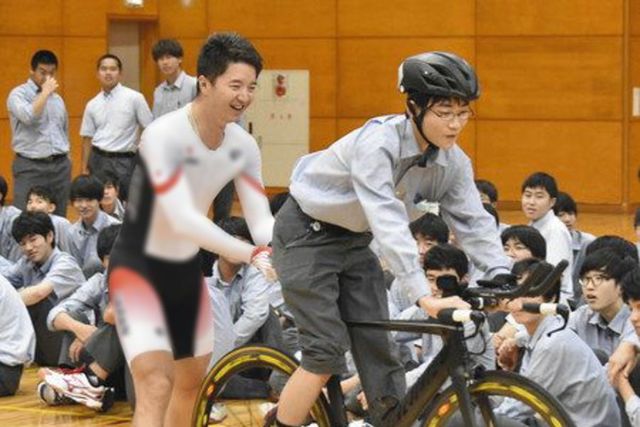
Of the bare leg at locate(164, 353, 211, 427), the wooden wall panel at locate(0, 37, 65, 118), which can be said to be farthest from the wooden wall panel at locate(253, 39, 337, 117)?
the bare leg at locate(164, 353, 211, 427)

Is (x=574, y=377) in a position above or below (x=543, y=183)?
below

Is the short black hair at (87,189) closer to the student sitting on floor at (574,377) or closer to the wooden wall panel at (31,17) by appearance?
the student sitting on floor at (574,377)

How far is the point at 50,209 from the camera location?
11141 millimetres

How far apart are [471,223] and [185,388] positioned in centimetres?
120

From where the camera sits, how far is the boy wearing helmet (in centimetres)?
478

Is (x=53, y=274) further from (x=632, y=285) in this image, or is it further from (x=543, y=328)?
(x=632, y=285)

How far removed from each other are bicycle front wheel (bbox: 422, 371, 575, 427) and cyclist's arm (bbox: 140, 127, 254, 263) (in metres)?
0.93

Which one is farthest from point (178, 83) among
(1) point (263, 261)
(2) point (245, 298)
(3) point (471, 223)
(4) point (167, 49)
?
(1) point (263, 261)

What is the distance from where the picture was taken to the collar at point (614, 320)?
700cm

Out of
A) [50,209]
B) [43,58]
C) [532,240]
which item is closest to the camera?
[532,240]

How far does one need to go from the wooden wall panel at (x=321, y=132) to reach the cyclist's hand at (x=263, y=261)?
13617mm

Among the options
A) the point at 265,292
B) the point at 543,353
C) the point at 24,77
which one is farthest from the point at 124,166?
the point at 543,353

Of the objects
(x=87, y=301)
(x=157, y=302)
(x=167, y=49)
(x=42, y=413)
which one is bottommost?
(x=42, y=413)

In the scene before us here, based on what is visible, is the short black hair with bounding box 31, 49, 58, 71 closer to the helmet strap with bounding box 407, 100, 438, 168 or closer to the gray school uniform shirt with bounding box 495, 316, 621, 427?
the gray school uniform shirt with bounding box 495, 316, 621, 427
